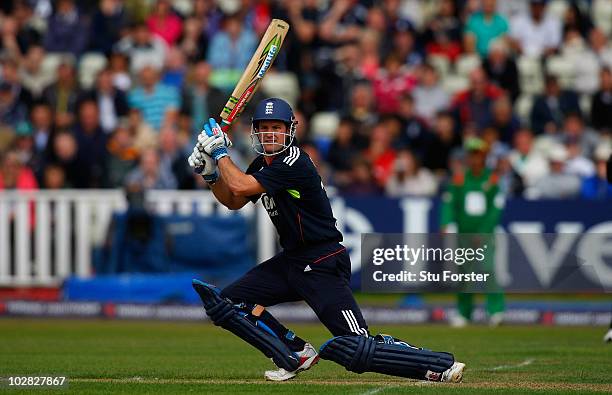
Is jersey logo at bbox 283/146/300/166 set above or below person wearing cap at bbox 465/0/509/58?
below

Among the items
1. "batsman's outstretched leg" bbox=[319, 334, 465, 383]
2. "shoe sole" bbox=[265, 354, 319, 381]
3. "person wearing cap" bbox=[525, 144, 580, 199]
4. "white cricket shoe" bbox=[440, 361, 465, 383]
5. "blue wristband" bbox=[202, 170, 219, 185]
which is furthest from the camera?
"person wearing cap" bbox=[525, 144, 580, 199]

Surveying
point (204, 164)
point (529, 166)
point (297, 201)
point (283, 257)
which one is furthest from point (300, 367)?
point (529, 166)

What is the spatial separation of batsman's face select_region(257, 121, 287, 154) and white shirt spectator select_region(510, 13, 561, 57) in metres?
12.8

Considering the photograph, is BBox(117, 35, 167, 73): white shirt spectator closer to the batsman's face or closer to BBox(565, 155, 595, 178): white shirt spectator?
BBox(565, 155, 595, 178): white shirt spectator

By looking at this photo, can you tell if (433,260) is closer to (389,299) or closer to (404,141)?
(389,299)

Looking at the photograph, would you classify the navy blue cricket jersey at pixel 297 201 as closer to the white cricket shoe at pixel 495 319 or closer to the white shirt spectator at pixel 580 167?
the white cricket shoe at pixel 495 319

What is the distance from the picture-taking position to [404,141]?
1962cm

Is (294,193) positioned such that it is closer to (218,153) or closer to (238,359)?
(218,153)

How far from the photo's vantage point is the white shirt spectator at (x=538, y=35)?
2139 centimetres

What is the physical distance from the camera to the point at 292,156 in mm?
9242

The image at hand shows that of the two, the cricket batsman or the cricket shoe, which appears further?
the cricket shoe

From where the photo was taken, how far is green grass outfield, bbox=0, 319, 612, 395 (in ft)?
29.3

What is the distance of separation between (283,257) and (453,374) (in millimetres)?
1563

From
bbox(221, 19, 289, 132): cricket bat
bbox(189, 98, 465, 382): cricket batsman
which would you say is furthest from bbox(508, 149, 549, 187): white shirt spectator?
bbox(189, 98, 465, 382): cricket batsman
